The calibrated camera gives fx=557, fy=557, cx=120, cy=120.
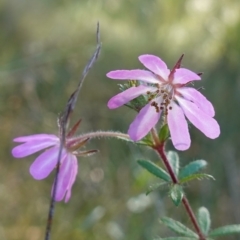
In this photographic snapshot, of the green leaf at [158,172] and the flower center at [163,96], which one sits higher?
the flower center at [163,96]

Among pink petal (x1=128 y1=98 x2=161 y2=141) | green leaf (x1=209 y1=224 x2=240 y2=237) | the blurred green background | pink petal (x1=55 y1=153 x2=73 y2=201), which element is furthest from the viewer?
the blurred green background

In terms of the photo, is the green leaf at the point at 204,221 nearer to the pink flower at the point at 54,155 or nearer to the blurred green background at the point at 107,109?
the pink flower at the point at 54,155

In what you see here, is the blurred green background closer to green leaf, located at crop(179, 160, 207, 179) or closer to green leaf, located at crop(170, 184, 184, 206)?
green leaf, located at crop(179, 160, 207, 179)

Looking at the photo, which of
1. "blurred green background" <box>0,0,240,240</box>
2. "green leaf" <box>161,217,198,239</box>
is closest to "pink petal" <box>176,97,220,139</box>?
"green leaf" <box>161,217,198,239</box>

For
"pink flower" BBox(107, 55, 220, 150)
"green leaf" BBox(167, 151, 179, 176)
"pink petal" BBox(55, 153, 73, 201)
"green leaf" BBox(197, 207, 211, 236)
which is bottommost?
"green leaf" BBox(197, 207, 211, 236)

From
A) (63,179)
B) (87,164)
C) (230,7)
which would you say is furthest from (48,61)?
(63,179)

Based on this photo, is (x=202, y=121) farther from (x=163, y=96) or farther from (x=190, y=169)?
(x=190, y=169)

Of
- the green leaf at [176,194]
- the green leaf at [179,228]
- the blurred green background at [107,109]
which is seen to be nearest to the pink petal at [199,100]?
the green leaf at [176,194]
